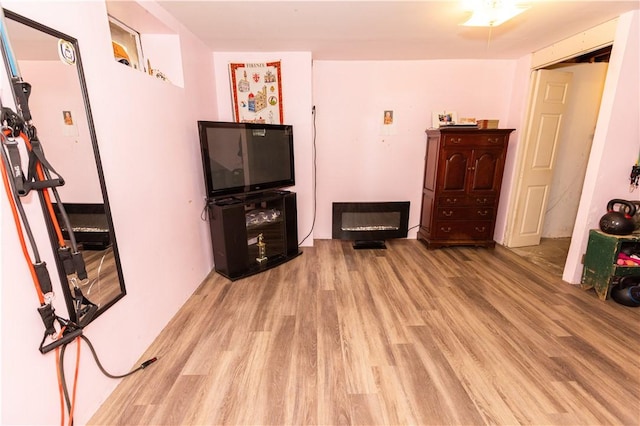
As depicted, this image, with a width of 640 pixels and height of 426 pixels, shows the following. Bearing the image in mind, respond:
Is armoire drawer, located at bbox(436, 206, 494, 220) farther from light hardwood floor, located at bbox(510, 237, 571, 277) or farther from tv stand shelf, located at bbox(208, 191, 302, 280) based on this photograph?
tv stand shelf, located at bbox(208, 191, 302, 280)

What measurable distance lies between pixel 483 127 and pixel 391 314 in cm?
247

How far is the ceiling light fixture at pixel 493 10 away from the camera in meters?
1.79

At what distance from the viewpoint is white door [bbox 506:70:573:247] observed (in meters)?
3.15

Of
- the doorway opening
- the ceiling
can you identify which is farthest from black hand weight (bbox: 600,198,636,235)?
the ceiling

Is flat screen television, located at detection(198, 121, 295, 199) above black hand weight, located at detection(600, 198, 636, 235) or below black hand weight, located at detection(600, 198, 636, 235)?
above

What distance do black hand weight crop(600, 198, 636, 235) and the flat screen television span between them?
289cm

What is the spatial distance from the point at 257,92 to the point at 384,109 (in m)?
Result: 1.57

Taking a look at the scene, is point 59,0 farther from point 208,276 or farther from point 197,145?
point 208,276

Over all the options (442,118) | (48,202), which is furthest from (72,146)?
(442,118)

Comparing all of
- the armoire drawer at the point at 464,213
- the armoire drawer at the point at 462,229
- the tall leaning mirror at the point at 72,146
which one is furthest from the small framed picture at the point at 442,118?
the tall leaning mirror at the point at 72,146

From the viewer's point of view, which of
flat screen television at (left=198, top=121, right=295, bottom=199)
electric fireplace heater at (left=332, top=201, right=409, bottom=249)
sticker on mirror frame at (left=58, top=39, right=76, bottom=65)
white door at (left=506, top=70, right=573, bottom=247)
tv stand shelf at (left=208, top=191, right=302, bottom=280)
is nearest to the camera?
sticker on mirror frame at (left=58, top=39, right=76, bottom=65)

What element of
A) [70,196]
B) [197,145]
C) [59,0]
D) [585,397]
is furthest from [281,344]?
[59,0]

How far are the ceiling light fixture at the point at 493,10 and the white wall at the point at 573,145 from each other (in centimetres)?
207

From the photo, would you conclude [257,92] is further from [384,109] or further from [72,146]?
[72,146]
